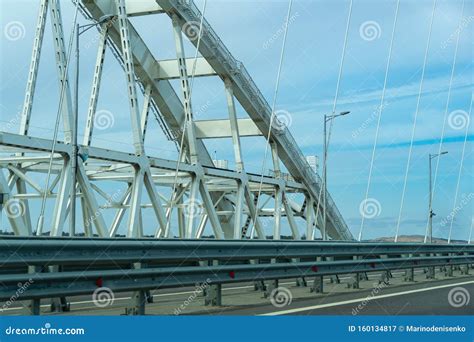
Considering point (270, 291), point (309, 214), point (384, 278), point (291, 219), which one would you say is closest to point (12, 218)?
point (384, 278)

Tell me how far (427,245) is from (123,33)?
1759 cm

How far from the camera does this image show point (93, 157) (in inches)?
1082

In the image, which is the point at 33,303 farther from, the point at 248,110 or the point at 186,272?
the point at 248,110

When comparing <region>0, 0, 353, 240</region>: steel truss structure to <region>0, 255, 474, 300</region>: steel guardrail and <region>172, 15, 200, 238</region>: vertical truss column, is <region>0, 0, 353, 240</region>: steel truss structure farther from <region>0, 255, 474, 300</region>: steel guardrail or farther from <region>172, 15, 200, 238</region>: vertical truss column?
<region>0, 255, 474, 300</region>: steel guardrail

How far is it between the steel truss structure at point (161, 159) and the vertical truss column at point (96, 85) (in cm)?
5

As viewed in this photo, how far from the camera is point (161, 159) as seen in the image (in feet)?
104

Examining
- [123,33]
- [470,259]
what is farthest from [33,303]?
[123,33]

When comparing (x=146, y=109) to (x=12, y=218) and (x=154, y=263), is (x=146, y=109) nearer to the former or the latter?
(x=12, y=218)

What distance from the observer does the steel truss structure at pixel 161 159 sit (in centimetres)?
2662

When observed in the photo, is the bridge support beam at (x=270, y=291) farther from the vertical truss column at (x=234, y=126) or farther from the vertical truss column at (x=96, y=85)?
the vertical truss column at (x=234, y=126)

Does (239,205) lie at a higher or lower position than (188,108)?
lower

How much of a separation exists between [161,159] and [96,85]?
4445 millimetres

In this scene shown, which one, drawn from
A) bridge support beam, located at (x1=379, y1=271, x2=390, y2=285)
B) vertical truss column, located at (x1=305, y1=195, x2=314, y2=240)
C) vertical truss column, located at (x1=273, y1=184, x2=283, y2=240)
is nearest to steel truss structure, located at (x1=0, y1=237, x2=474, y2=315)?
bridge support beam, located at (x1=379, y1=271, x2=390, y2=285)

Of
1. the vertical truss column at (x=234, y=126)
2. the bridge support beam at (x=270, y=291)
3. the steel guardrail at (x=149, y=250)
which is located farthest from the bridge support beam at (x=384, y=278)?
the vertical truss column at (x=234, y=126)
